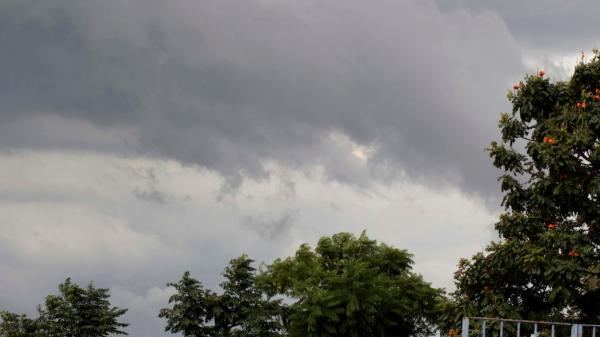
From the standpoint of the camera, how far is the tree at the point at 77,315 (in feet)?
130

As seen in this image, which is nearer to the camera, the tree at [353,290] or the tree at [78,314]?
the tree at [353,290]

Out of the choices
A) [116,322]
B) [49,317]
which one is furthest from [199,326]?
[49,317]

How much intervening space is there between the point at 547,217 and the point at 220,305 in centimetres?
1974

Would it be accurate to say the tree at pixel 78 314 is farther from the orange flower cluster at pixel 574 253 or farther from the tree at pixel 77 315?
the orange flower cluster at pixel 574 253

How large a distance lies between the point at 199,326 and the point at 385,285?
9514mm

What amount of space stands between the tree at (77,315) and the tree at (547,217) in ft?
69.1

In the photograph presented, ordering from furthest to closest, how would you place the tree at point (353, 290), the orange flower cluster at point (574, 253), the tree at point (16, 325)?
1. the tree at point (16, 325)
2. the tree at point (353, 290)
3. the orange flower cluster at point (574, 253)

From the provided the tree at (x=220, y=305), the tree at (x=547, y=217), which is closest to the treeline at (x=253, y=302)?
the tree at (x=220, y=305)

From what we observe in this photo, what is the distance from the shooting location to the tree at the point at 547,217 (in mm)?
22016

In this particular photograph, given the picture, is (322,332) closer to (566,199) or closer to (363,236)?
(363,236)

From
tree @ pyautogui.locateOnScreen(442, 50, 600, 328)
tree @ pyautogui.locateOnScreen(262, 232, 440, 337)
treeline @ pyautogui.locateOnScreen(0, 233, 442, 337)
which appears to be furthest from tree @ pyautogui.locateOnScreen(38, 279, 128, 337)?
tree @ pyautogui.locateOnScreen(442, 50, 600, 328)

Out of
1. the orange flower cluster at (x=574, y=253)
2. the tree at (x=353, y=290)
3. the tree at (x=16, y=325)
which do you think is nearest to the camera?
the orange flower cluster at (x=574, y=253)

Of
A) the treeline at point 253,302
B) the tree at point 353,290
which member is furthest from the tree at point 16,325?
the tree at point 353,290

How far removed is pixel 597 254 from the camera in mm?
22578
